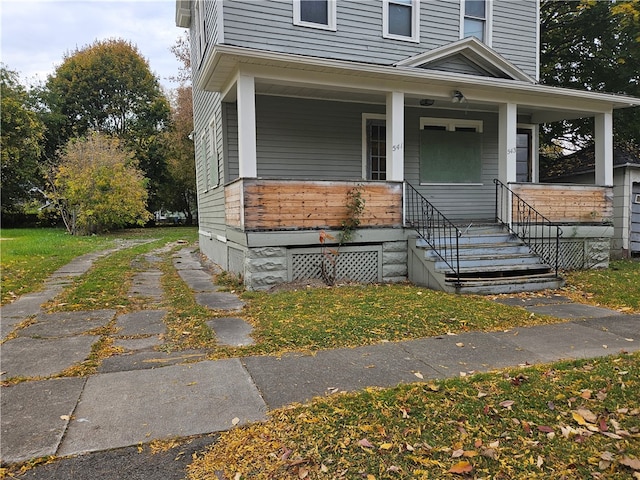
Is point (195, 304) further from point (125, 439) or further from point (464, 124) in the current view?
point (464, 124)

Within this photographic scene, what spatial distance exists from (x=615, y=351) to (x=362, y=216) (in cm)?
430

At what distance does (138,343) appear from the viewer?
443 cm

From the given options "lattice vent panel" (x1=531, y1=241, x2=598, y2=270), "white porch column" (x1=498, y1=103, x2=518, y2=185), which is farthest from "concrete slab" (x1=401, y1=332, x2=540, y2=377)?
"lattice vent panel" (x1=531, y1=241, x2=598, y2=270)

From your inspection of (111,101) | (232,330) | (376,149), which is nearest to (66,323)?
(232,330)

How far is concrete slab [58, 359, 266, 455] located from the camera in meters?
2.62

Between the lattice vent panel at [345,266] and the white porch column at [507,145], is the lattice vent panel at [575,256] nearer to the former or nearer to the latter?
the white porch column at [507,145]

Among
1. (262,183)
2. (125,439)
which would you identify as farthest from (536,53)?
(125,439)

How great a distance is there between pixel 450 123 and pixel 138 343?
8.73 meters

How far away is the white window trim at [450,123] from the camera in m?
10.2

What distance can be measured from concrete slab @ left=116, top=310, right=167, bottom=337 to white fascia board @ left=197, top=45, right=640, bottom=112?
3.99 meters

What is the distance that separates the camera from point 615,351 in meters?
4.11

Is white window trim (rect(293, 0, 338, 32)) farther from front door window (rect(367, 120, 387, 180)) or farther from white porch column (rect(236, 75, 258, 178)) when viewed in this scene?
white porch column (rect(236, 75, 258, 178))

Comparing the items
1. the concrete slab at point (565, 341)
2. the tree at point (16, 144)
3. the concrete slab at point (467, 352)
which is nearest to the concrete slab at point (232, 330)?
the concrete slab at point (467, 352)

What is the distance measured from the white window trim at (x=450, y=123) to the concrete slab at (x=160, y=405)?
322 inches
